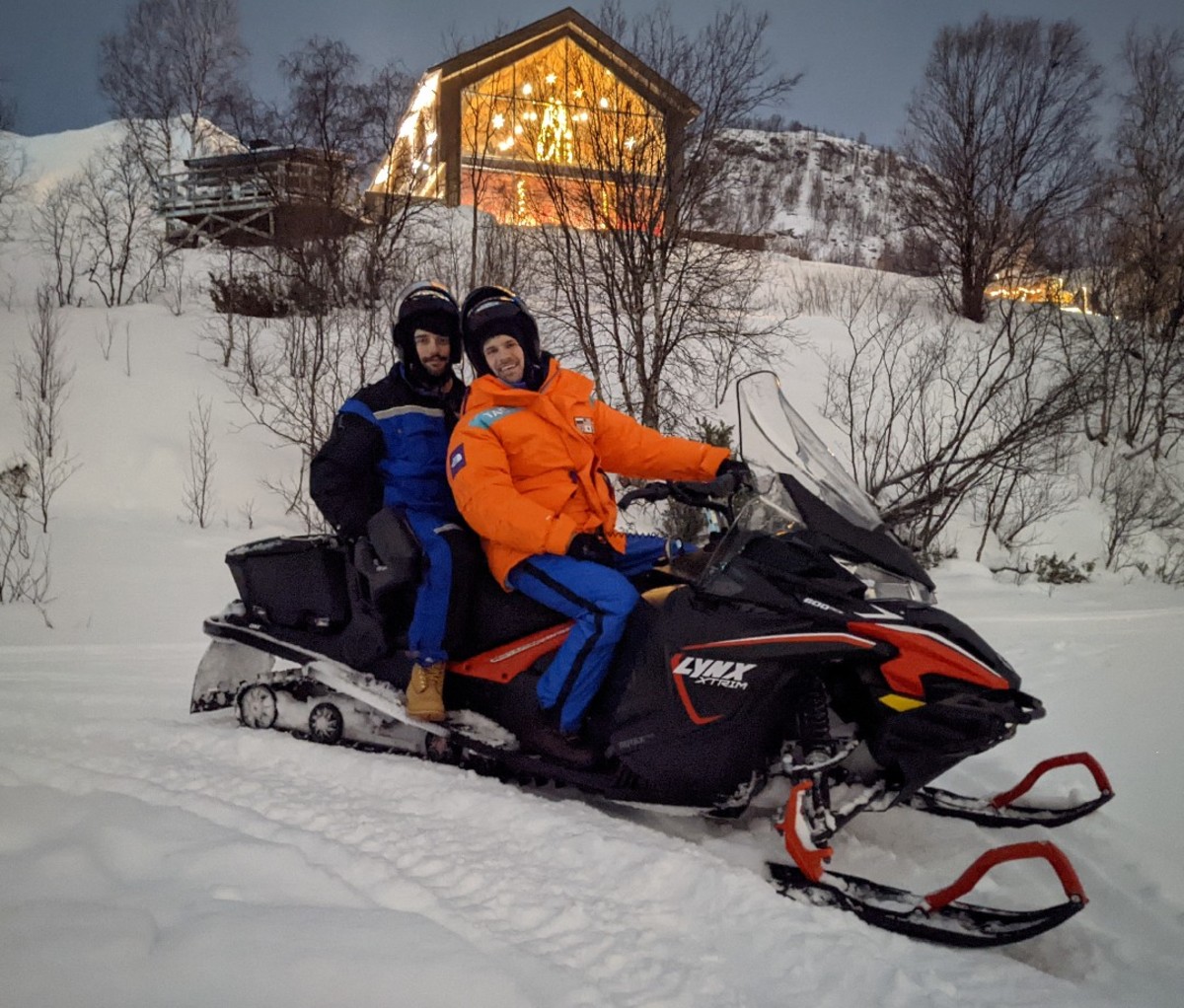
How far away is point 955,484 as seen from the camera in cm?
770

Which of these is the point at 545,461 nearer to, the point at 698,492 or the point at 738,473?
the point at 698,492

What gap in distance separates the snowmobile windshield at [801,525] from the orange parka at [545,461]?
46cm

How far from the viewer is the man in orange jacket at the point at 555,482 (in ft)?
8.34

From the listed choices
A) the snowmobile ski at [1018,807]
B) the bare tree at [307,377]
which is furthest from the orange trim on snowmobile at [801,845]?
the bare tree at [307,377]

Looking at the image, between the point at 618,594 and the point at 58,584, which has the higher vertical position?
the point at 618,594

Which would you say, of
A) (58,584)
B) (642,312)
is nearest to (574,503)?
(58,584)

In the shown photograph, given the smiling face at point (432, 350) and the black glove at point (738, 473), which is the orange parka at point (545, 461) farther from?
the smiling face at point (432, 350)

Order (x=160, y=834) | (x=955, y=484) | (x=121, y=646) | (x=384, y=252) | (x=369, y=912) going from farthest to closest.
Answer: (x=384, y=252)
(x=955, y=484)
(x=121, y=646)
(x=160, y=834)
(x=369, y=912)

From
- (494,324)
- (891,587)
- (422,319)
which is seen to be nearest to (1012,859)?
(891,587)

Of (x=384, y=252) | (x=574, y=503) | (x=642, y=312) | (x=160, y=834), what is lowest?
(x=160, y=834)

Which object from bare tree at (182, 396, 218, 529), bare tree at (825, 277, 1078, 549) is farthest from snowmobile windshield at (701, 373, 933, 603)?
bare tree at (182, 396, 218, 529)

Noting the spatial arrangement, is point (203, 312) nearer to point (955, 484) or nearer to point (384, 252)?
point (384, 252)

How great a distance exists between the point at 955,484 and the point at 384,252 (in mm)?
6881

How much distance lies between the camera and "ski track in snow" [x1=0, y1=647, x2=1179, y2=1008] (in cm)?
159
